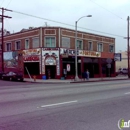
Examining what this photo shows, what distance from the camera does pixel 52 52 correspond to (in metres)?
36.9

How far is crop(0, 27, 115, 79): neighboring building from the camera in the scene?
121ft

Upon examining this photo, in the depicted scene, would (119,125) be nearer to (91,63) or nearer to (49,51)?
(49,51)

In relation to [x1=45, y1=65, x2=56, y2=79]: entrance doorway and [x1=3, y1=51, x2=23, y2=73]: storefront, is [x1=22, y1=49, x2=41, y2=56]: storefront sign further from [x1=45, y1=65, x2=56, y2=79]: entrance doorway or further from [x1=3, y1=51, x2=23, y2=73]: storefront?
[x1=45, y1=65, x2=56, y2=79]: entrance doorway

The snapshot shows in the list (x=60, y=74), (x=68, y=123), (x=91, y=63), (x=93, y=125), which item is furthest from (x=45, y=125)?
(x=91, y=63)

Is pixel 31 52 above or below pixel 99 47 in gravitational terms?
below

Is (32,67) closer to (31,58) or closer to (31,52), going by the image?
(31,58)

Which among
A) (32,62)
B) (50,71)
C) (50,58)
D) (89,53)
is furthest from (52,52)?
(89,53)

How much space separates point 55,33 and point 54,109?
2847 centimetres

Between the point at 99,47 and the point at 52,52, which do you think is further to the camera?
the point at 99,47

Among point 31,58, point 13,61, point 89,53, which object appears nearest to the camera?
point 31,58

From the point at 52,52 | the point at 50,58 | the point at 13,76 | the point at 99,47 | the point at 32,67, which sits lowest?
the point at 13,76

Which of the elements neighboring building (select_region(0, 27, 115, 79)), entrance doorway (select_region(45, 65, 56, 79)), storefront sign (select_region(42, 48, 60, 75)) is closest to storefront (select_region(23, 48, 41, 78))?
neighboring building (select_region(0, 27, 115, 79))

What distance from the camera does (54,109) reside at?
944 centimetres

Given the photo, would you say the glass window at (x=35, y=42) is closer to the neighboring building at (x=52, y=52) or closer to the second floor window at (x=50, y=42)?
the neighboring building at (x=52, y=52)
